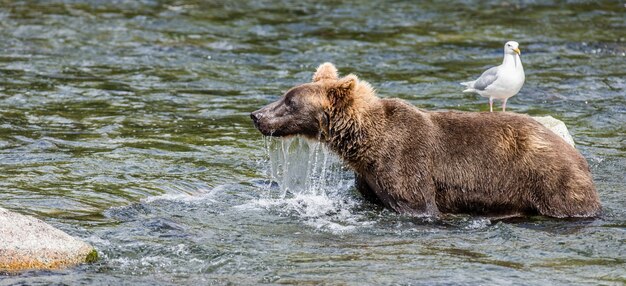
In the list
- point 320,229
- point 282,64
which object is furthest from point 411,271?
point 282,64

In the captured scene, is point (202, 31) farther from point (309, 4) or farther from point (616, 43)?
point (616, 43)

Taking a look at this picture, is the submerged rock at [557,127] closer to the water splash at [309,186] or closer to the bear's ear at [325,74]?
the water splash at [309,186]

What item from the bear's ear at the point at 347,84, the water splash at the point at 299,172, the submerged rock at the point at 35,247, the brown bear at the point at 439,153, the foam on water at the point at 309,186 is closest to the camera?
the submerged rock at the point at 35,247

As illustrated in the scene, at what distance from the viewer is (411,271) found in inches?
306

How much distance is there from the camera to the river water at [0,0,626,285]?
8.09 m

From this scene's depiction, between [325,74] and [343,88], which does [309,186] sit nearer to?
[325,74]

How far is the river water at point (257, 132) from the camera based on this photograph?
8.09 metres

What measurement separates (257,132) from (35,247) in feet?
18.6

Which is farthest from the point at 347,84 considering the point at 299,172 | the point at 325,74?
the point at 299,172

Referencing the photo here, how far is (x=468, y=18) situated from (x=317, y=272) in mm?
13927

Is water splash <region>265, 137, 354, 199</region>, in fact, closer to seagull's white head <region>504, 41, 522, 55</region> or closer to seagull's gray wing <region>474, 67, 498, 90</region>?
seagull's gray wing <region>474, 67, 498, 90</region>

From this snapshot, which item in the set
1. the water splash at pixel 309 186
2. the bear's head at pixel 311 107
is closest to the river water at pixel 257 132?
the water splash at pixel 309 186

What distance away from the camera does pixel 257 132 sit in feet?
43.4

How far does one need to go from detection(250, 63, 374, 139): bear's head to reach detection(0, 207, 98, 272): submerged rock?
236 cm
